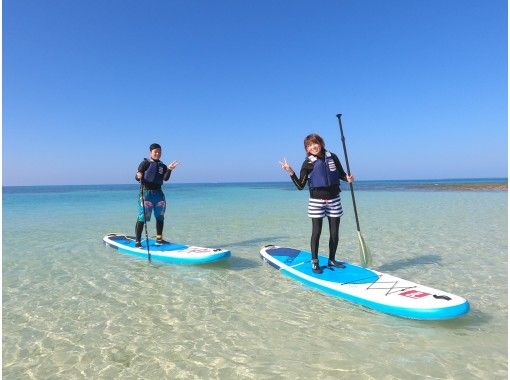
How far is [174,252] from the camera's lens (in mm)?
8297

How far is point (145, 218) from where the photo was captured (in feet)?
29.1

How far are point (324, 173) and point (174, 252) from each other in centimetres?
430

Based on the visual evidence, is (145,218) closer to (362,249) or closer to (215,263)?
(215,263)

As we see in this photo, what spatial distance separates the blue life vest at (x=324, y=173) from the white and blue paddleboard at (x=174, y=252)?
2841 millimetres

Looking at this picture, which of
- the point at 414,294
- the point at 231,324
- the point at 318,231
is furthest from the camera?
the point at 318,231

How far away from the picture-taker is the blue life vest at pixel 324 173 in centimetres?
618

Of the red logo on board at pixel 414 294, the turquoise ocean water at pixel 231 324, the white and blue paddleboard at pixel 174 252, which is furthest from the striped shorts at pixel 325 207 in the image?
the white and blue paddleboard at pixel 174 252

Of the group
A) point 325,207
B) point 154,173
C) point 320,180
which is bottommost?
point 325,207

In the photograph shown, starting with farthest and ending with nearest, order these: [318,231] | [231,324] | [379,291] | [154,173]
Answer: [154,173] → [318,231] → [379,291] → [231,324]

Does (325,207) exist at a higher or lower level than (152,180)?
lower

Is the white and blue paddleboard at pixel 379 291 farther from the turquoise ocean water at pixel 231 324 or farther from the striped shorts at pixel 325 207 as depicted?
the striped shorts at pixel 325 207

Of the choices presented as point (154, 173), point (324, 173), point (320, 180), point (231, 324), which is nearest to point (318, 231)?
point (320, 180)

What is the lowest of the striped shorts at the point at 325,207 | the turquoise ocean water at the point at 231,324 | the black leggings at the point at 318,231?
the turquoise ocean water at the point at 231,324

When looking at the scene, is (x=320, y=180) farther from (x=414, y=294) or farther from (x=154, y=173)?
(x=154, y=173)
